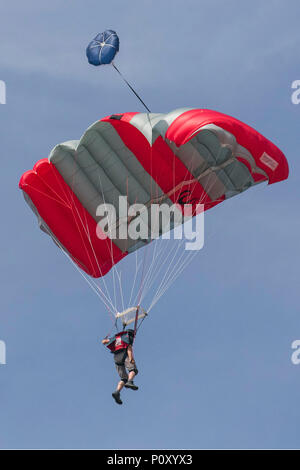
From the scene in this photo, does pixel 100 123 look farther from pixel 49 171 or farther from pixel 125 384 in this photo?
pixel 125 384

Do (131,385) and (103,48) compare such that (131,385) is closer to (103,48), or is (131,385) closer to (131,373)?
(131,373)

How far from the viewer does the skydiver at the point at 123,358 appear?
17.1m

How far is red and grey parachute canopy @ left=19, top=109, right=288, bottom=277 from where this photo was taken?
Result: 1850 cm

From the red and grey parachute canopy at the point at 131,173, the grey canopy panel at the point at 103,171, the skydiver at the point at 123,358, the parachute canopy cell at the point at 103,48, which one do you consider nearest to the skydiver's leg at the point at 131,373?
the skydiver at the point at 123,358

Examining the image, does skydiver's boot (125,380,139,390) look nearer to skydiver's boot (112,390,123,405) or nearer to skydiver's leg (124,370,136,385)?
skydiver's leg (124,370,136,385)

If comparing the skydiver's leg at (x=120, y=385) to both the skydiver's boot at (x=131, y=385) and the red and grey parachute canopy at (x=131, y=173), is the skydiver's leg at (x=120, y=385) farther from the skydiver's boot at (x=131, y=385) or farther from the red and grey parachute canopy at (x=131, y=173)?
the red and grey parachute canopy at (x=131, y=173)

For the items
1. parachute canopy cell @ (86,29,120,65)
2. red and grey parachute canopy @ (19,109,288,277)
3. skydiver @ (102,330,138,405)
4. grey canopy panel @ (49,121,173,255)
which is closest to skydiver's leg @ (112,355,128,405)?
skydiver @ (102,330,138,405)

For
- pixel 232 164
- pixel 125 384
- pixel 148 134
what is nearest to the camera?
pixel 125 384

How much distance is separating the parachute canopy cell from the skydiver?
216 inches

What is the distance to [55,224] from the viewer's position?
67.2 feet

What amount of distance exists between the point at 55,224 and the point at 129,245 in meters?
1.90

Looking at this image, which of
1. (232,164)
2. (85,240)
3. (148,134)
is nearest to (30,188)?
(85,240)

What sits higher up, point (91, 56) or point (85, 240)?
point (91, 56)

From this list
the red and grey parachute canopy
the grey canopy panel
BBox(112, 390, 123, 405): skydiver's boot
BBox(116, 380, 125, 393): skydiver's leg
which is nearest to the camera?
BBox(112, 390, 123, 405): skydiver's boot
